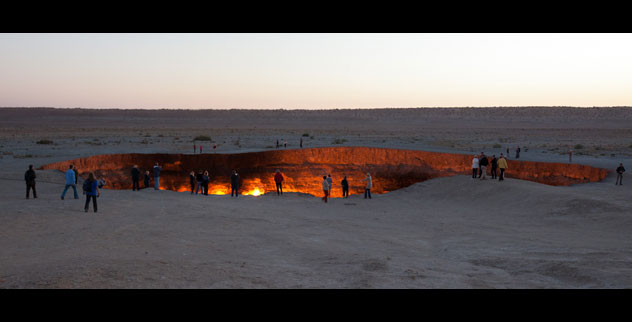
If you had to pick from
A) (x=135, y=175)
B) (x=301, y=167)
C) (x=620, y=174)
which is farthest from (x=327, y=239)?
(x=301, y=167)

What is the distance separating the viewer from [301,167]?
35.3 metres

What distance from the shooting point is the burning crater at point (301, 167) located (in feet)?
104

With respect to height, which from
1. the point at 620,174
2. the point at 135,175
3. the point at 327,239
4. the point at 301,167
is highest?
the point at 620,174

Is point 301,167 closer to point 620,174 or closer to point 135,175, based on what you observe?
point 135,175

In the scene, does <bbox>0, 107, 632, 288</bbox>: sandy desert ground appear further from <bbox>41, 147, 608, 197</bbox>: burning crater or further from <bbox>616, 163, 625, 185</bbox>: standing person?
<bbox>41, 147, 608, 197</bbox>: burning crater

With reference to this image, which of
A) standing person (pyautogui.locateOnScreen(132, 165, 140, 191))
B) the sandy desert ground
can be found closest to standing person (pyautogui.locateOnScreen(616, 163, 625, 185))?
the sandy desert ground

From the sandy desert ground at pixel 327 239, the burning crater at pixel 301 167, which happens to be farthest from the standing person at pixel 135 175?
the burning crater at pixel 301 167

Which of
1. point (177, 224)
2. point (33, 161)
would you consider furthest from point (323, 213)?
point (33, 161)

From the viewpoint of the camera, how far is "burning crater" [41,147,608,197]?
31734 mm

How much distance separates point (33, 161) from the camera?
3059 cm

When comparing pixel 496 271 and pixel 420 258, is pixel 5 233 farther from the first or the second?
pixel 496 271

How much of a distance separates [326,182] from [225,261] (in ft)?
45.9

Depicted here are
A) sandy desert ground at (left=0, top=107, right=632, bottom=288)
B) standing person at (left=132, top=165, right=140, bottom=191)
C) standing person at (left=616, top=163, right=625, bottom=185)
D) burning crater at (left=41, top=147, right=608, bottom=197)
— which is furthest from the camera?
burning crater at (left=41, top=147, right=608, bottom=197)

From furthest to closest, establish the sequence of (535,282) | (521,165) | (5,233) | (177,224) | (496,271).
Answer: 1. (521,165)
2. (177,224)
3. (5,233)
4. (496,271)
5. (535,282)
